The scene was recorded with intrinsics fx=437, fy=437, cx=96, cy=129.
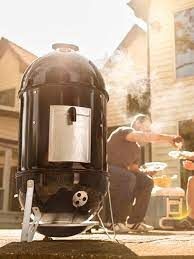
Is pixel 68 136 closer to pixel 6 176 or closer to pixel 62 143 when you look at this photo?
pixel 62 143

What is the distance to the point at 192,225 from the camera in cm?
775

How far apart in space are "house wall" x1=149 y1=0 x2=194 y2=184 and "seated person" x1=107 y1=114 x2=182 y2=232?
200 inches

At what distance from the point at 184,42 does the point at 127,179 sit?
23.1 ft

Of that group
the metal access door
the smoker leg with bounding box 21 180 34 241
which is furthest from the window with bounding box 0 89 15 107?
the smoker leg with bounding box 21 180 34 241

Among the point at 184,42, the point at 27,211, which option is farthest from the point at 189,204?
the point at 184,42

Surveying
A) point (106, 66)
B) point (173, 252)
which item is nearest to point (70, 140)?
point (173, 252)

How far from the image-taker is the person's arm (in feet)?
14.7

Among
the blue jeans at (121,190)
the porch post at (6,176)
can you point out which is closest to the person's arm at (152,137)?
the blue jeans at (121,190)

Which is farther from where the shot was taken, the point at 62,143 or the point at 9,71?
the point at 9,71

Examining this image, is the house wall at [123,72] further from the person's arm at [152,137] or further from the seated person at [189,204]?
the person's arm at [152,137]

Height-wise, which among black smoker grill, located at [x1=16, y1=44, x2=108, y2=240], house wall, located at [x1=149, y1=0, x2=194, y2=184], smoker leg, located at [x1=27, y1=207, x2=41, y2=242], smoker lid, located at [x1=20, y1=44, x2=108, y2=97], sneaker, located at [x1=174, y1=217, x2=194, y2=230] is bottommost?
sneaker, located at [x1=174, y1=217, x2=194, y2=230]

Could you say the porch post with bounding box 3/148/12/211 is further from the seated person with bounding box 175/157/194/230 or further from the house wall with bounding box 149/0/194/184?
the seated person with bounding box 175/157/194/230

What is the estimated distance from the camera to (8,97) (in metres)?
17.6

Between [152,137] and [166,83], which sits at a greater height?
[166,83]
